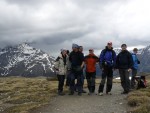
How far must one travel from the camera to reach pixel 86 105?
19.6 metres

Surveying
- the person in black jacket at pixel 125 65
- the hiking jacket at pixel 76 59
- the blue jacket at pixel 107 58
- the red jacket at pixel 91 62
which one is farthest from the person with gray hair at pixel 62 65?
→ the person in black jacket at pixel 125 65

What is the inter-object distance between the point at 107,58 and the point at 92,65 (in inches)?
54.8

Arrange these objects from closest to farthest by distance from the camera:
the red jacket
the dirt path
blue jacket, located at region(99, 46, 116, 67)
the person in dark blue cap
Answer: the dirt path
blue jacket, located at region(99, 46, 116, 67)
the person in dark blue cap
the red jacket

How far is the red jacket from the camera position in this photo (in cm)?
2483

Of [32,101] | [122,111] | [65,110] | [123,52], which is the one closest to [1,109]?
[32,101]

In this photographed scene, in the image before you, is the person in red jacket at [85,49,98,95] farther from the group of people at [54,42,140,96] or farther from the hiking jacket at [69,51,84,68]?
the hiking jacket at [69,51,84,68]

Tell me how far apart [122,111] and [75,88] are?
9.57 meters

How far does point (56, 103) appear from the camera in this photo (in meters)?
21.2

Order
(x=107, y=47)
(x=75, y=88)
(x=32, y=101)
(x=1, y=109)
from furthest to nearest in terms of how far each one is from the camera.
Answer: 1. (x=75, y=88)
2. (x=107, y=47)
3. (x=32, y=101)
4. (x=1, y=109)

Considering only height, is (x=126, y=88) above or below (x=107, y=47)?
below

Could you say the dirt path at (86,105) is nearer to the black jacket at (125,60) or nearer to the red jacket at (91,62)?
the red jacket at (91,62)

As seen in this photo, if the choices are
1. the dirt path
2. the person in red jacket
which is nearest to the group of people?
the person in red jacket

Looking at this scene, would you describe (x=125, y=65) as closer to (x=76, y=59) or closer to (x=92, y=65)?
(x=92, y=65)

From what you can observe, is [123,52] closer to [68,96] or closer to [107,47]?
[107,47]
